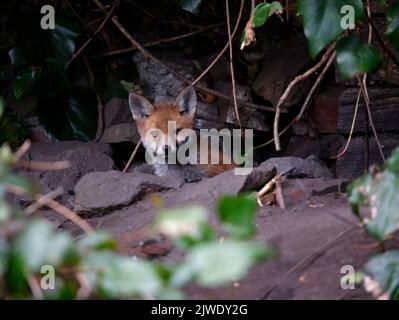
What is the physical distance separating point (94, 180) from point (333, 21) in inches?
82.5

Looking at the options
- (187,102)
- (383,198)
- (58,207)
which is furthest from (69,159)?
(383,198)

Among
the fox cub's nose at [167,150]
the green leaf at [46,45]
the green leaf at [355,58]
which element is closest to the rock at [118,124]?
the fox cub's nose at [167,150]

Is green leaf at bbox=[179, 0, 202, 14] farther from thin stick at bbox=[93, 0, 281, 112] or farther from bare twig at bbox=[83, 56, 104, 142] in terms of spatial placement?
bare twig at bbox=[83, 56, 104, 142]

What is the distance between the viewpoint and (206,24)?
6.34m

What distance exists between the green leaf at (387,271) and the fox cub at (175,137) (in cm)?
311

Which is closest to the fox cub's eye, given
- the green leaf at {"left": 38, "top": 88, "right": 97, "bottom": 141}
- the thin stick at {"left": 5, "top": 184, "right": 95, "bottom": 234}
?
the green leaf at {"left": 38, "top": 88, "right": 97, "bottom": 141}

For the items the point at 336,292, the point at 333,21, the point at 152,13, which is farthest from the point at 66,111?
the point at 336,292

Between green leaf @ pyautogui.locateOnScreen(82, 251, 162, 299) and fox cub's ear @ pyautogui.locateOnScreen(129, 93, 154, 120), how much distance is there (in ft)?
12.8

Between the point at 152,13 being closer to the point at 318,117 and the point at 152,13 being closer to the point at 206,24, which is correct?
the point at 206,24

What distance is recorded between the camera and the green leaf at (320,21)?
11.0 ft

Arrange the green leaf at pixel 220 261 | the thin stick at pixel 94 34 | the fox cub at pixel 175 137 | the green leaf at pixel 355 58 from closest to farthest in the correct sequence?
the green leaf at pixel 220 261 → the green leaf at pixel 355 58 → the fox cub at pixel 175 137 → the thin stick at pixel 94 34

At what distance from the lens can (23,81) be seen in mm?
5695

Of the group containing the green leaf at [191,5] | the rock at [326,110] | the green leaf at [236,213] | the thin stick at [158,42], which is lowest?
the green leaf at [236,213]

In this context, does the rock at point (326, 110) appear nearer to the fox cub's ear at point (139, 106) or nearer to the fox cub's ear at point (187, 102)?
the fox cub's ear at point (187, 102)
